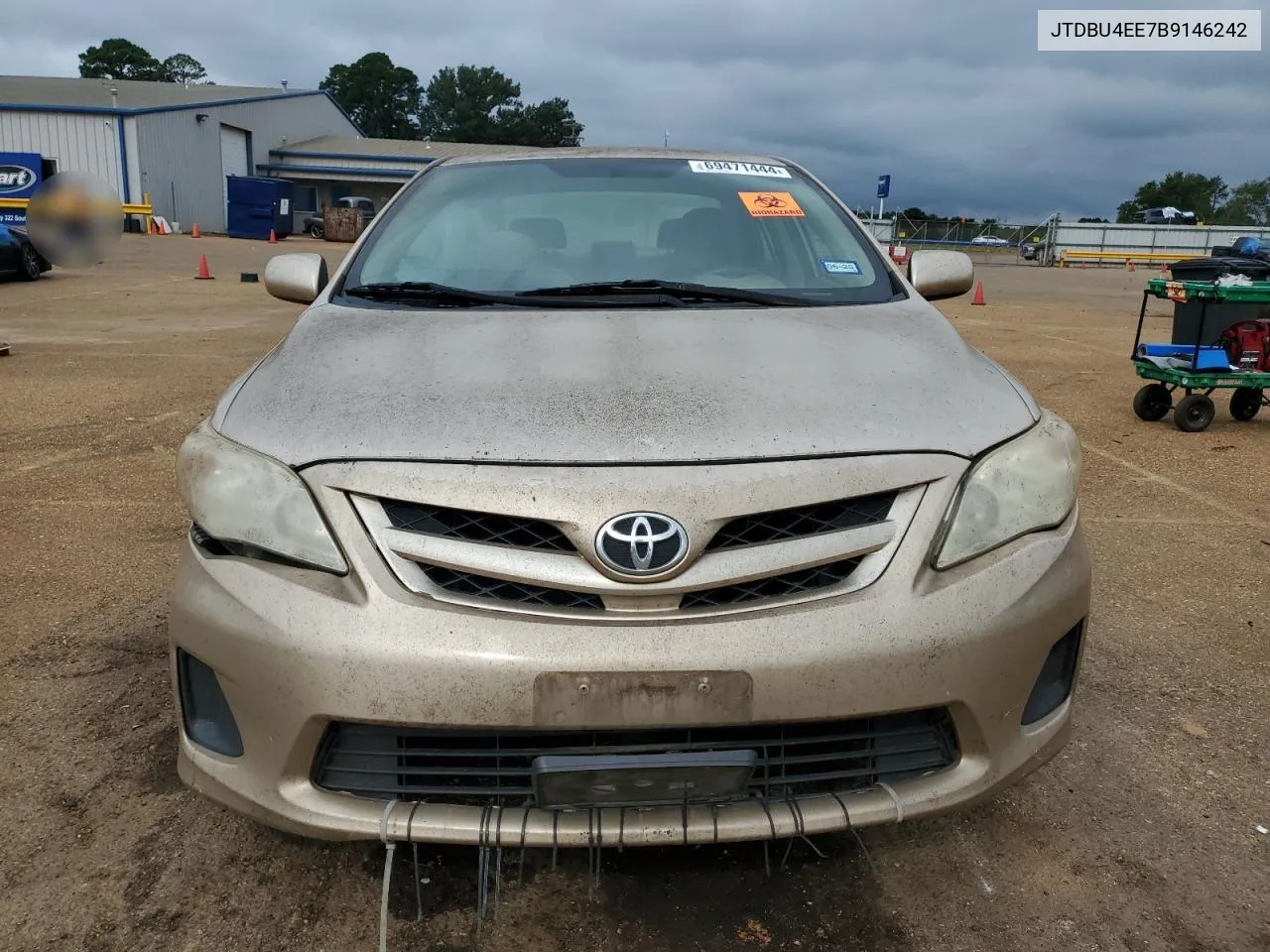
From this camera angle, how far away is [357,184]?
4928cm

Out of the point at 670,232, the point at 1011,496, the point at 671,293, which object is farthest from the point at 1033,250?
the point at 1011,496

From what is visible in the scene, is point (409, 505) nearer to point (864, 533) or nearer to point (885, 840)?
point (864, 533)

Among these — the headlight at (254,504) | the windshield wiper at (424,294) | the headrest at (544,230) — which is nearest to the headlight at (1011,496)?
the headlight at (254,504)

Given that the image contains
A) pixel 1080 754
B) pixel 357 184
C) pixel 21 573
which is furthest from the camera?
pixel 357 184

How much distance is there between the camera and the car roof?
3.25 m

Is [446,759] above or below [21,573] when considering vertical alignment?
above

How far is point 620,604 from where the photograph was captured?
5.28ft

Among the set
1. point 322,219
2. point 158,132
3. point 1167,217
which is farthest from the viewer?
point 1167,217

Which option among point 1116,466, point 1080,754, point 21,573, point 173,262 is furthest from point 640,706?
point 173,262

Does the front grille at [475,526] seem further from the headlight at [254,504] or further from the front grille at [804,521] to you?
the front grille at [804,521]

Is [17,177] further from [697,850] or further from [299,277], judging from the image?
[697,850]

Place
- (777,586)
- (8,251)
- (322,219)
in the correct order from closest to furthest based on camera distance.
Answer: (777,586) → (8,251) → (322,219)

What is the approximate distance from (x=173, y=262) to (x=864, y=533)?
72.4 feet

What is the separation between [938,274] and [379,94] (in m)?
95.8
